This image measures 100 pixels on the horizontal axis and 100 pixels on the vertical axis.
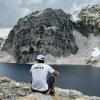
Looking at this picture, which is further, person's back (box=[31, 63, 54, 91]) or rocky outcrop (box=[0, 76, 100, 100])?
rocky outcrop (box=[0, 76, 100, 100])

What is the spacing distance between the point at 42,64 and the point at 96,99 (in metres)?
7.00

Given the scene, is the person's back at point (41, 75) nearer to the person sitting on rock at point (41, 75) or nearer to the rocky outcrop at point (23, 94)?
the person sitting on rock at point (41, 75)

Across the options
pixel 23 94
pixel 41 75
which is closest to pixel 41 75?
pixel 41 75

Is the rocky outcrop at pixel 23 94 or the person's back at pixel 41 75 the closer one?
the person's back at pixel 41 75

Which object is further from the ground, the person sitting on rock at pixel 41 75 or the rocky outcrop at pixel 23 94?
the person sitting on rock at pixel 41 75

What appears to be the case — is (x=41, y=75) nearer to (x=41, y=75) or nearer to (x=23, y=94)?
(x=41, y=75)

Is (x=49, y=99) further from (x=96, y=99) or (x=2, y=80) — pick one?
(x=2, y=80)

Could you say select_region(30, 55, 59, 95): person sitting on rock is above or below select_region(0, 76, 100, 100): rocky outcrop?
above

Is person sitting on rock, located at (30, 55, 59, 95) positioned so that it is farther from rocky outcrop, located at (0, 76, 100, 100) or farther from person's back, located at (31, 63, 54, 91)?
rocky outcrop, located at (0, 76, 100, 100)

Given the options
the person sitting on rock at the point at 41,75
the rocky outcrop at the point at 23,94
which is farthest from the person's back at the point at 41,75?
the rocky outcrop at the point at 23,94

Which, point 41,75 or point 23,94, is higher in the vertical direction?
point 41,75

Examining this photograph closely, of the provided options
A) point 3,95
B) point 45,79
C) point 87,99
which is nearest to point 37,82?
point 45,79

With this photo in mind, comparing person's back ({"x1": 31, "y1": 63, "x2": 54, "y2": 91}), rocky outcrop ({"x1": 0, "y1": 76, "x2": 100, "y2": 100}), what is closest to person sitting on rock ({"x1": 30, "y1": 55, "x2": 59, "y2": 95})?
person's back ({"x1": 31, "y1": 63, "x2": 54, "y2": 91})

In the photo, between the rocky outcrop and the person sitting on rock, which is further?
the rocky outcrop
